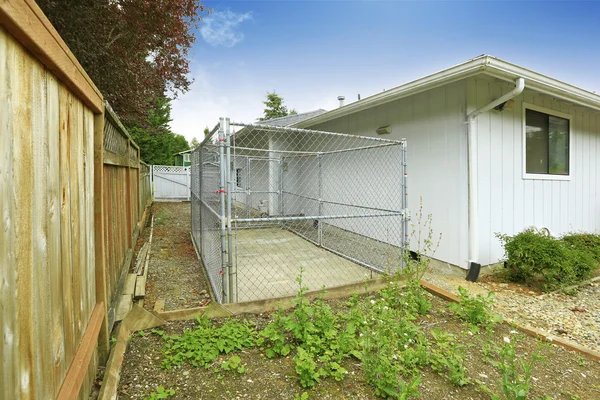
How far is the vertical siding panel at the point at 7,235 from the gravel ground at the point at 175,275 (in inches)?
98.5

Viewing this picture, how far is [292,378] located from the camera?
198 centimetres

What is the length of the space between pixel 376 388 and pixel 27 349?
1757 millimetres

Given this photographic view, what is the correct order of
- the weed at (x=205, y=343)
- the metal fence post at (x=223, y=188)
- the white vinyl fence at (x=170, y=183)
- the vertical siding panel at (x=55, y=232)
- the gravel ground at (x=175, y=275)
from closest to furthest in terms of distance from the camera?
the vertical siding panel at (x=55, y=232) → the weed at (x=205, y=343) → the metal fence post at (x=223, y=188) → the gravel ground at (x=175, y=275) → the white vinyl fence at (x=170, y=183)

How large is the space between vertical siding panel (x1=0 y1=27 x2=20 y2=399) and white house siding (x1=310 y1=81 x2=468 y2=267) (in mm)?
4701

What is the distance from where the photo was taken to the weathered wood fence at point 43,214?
31.3 inches

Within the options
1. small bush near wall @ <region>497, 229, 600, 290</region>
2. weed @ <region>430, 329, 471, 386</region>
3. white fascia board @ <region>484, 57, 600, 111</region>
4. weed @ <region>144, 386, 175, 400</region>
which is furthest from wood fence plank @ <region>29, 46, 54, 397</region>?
small bush near wall @ <region>497, 229, 600, 290</region>

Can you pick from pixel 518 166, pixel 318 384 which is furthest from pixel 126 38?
pixel 518 166

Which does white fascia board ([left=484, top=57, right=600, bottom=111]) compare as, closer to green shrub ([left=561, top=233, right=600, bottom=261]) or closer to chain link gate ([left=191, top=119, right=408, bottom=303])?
chain link gate ([left=191, top=119, right=408, bottom=303])

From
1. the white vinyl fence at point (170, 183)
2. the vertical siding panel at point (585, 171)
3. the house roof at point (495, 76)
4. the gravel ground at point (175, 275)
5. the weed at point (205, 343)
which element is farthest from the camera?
the white vinyl fence at point (170, 183)

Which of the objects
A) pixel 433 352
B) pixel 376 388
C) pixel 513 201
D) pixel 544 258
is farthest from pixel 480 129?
pixel 376 388

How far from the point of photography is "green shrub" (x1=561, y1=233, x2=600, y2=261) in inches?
197

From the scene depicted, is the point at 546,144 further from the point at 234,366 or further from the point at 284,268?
the point at 234,366

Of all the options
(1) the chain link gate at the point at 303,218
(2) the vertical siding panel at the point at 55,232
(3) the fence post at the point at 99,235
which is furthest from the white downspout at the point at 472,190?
(2) the vertical siding panel at the point at 55,232

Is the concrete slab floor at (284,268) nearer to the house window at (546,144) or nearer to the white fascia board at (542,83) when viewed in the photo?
the white fascia board at (542,83)
